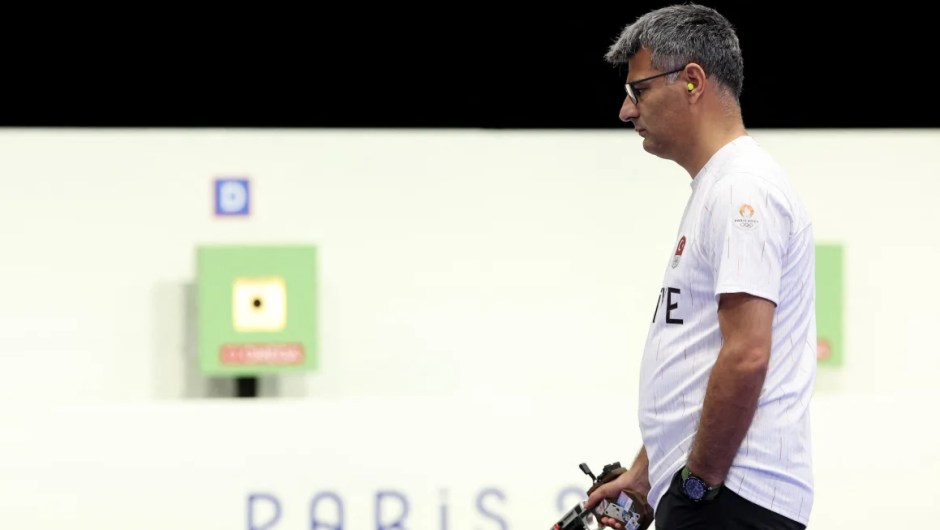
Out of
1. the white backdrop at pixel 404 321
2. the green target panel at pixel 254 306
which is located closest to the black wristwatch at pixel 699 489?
the white backdrop at pixel 404 321

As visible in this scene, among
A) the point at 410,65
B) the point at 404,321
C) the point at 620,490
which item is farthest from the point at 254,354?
the point at 620,490

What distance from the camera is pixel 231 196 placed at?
3.12 m

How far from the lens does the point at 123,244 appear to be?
10.2ft

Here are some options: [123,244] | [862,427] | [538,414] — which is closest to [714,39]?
[538,414]

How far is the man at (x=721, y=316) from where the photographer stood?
1264 mm

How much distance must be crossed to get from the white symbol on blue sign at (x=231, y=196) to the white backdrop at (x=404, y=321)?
26 millimetres

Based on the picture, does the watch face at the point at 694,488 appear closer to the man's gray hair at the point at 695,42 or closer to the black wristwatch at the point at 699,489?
the black wristwatch at the point at 699,489

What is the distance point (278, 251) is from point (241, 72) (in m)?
0.45

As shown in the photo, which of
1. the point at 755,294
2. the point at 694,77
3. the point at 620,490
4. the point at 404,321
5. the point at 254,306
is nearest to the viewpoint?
the point at 755,294

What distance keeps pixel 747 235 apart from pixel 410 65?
6.37 ft

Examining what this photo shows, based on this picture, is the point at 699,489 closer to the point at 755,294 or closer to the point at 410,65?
the point at 755,294

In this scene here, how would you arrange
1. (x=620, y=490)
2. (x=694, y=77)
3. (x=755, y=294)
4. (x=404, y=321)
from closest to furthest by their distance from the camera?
1. (x=755, y=294)
2. (x=694, y=77)
3. (x=620, y=490)
4. (x=404, y=321)

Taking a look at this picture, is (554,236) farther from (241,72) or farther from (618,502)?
(618,502)

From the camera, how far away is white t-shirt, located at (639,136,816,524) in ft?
4.17
